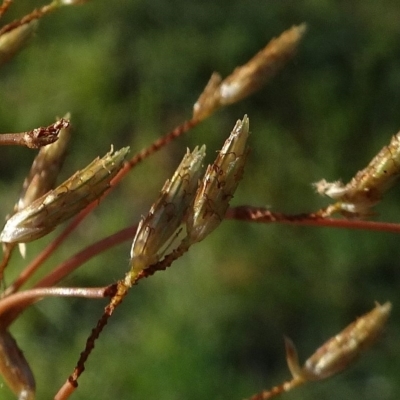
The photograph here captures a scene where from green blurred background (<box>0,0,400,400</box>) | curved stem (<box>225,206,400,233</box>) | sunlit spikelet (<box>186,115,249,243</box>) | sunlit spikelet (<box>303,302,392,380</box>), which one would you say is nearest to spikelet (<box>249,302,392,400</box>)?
sunlit spikelet (<box>303,302,392,380</box>)

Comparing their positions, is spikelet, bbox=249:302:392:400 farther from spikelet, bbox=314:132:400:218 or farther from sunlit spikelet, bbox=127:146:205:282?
sunlit spikelet, bbox=127:146:205:282

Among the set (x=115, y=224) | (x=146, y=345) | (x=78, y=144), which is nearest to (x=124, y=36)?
(x=78, y=144)

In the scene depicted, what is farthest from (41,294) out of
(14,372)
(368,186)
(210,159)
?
(210,159)

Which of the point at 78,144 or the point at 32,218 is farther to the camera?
the point at 78,144

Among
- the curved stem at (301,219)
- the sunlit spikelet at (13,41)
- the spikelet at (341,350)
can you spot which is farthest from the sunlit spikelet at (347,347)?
the sunlit spikelet at (13,41)

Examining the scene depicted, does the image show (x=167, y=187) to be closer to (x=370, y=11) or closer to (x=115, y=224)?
(x=115, y=224)

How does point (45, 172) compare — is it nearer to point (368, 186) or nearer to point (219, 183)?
point (219, 183)

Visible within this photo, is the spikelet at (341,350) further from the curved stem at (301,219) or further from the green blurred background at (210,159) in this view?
the green blurred background at (210,159)
